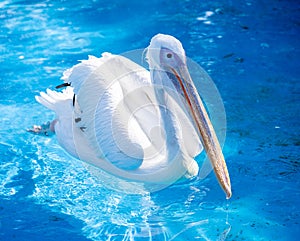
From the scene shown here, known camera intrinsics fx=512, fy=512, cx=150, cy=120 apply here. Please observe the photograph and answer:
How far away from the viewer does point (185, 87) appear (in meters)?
3.11

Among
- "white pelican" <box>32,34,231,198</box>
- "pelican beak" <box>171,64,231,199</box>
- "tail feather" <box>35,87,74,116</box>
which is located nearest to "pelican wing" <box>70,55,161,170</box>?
"white pelican" <box>32,34,231,198</box>

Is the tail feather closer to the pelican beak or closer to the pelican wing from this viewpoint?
the pelican wing

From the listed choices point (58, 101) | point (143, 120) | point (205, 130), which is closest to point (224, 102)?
point (143, 120)

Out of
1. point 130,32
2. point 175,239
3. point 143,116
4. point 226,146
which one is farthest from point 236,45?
point 175,239

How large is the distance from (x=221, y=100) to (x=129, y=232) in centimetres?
194

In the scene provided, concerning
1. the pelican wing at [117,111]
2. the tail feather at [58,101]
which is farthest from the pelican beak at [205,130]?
the tail feather at [58,101]

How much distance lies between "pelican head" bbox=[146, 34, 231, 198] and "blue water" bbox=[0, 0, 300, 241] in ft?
1.74

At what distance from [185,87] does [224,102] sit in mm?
1712

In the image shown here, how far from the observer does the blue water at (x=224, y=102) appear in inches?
133

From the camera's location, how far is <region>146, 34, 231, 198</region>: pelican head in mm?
3010

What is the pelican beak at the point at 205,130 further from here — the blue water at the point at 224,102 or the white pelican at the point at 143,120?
the blue water at the point at 224,102

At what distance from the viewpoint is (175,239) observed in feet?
10.6

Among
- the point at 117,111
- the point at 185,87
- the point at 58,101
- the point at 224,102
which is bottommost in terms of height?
the point at 224,102

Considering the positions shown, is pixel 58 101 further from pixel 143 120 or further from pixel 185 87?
pixel 185 87
